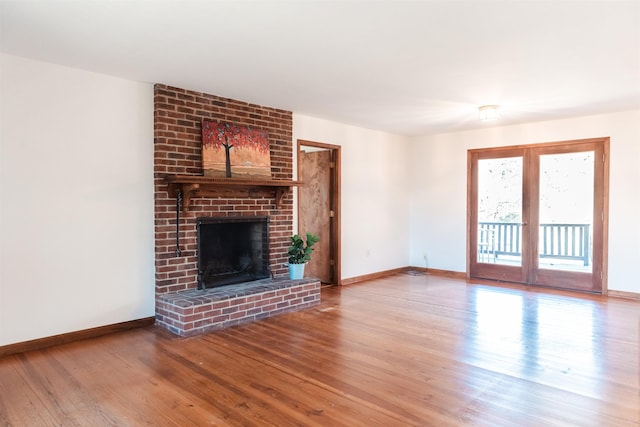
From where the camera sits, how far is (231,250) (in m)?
4.67

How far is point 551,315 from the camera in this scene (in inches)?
169

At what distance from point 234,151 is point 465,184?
152 inches

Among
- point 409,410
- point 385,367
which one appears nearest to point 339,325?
point 385,367

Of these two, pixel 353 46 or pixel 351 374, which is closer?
pixel 351 374

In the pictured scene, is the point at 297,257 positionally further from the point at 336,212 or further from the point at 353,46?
the point at 353,46

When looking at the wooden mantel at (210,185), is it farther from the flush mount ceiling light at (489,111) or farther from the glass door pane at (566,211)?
the glass door pane at (566,211)

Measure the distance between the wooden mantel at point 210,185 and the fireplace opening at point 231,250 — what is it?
0.30 meters

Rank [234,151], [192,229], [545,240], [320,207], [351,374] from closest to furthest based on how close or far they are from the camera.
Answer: [351,374]
[192,229]
[234,151]
[545,240]
[320,207]

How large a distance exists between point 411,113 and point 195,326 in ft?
11.7

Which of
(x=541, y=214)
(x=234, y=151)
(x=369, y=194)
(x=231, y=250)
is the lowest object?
(x=231, y=250)

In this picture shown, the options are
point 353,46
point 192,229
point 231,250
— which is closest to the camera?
point 353,46

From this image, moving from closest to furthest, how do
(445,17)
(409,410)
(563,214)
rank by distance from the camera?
(409,410) < (445,17) < (563,214)

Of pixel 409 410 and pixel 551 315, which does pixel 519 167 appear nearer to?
pixel 551 315

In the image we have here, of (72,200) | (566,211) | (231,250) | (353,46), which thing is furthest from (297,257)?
(566,211)
